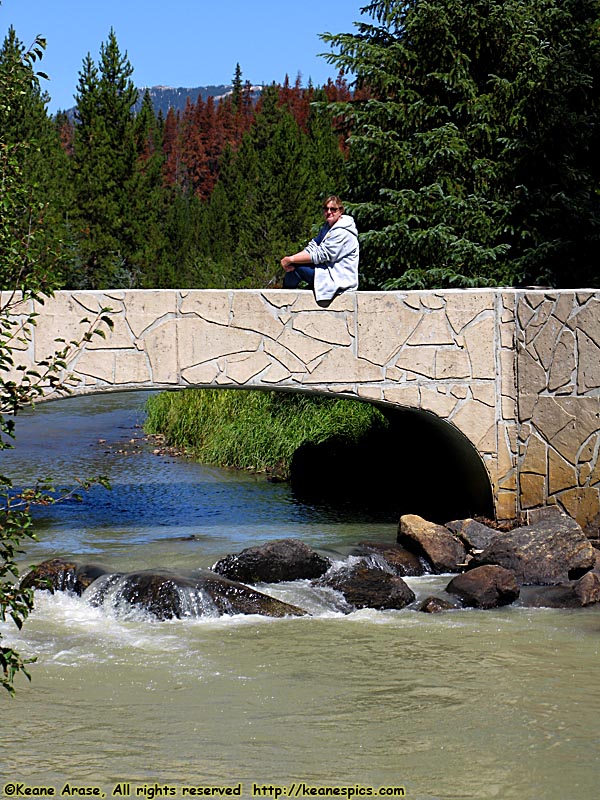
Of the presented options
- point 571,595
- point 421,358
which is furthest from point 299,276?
point 571,595

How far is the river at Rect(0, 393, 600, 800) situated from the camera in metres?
5.61

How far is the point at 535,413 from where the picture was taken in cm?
1024

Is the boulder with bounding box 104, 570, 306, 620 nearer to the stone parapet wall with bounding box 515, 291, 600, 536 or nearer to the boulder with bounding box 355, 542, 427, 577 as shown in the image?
the boulder with bounding box 355, 542, 427, 577

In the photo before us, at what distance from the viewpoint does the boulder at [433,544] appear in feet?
32.2

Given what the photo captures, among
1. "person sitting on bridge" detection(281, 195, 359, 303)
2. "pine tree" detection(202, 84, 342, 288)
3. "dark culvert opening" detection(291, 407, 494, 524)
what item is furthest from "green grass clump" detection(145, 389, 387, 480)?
"pine tree" detection(202, 84, 342, 288)

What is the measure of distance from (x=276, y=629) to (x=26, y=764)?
2648 millimetres

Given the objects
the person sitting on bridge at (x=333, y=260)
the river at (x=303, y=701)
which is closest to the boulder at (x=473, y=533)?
the river at (x=303, y=701)

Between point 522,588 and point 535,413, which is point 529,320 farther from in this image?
point 522,588

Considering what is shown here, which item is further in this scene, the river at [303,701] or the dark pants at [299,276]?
the dark pants at [299,276]

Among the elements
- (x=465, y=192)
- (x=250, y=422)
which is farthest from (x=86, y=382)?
(x=465, y=192)

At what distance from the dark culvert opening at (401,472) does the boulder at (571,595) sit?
1.67 meters

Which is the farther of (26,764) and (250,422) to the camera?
(250,422)

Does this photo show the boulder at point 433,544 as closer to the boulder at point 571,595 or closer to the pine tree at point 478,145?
the boulder at point 571,595

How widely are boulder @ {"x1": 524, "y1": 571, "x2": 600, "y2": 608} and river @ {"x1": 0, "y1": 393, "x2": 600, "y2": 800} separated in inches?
6.8
